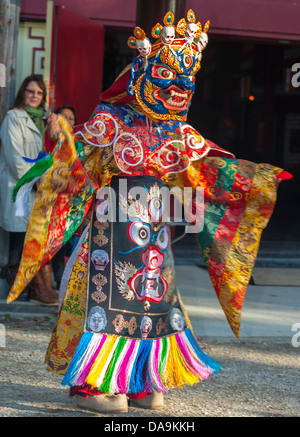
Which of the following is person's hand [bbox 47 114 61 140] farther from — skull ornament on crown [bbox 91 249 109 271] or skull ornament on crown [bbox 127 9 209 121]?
skull ornament on crown [bbox 91 249 109 271]

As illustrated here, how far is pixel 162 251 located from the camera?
11.1 ft

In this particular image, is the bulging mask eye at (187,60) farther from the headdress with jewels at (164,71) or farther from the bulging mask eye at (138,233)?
the bulging mask eye at (138,233)

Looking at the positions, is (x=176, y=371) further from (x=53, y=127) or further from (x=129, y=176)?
(x=53, y=127)

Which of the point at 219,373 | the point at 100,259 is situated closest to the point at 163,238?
the point at 100,259

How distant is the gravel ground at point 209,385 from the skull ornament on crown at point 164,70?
1.36 meters

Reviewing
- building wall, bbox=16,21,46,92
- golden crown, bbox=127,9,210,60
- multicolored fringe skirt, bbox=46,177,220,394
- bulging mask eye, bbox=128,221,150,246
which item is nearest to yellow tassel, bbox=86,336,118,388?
multicolored fringe skirt, bbox=46,177,220,394

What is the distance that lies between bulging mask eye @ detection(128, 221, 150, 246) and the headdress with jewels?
1.59 ft

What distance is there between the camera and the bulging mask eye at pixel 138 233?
3303mm

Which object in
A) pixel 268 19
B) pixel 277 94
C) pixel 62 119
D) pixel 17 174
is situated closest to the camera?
pixel 62 119

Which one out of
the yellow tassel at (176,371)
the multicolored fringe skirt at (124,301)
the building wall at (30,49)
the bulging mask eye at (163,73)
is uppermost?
the building wall at (30,49)

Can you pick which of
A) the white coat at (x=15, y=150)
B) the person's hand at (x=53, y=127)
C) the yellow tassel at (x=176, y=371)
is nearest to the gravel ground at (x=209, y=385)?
the yellow tassel at (x=176, y=371)
